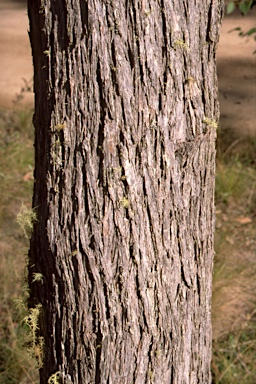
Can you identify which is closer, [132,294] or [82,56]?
[82,56]

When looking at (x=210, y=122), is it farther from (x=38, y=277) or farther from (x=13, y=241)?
(x=13, y=241)

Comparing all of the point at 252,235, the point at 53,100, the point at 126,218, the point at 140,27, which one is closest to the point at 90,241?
the point at 126,218

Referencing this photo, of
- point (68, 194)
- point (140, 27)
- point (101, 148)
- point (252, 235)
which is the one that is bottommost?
point (252, 235)

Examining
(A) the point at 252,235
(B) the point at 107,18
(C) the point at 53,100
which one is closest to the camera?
(B) the point at 107,18

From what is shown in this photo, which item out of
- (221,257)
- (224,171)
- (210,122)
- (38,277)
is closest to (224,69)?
(224,171)

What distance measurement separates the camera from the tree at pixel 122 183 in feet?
5.20

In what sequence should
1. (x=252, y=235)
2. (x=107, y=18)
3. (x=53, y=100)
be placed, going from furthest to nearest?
(x=252, y=235) < (x=53, y=100) < (x=107, y=18)

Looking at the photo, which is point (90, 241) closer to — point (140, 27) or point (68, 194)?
point (68, 194)

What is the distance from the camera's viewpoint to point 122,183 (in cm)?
166

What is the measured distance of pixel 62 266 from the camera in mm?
1742

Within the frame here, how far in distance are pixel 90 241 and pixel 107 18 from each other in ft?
1.90

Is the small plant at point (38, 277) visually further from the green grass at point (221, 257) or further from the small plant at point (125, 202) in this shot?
the small plant at point (125, 202)

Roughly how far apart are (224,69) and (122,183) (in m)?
4.46

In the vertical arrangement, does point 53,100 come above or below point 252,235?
above
